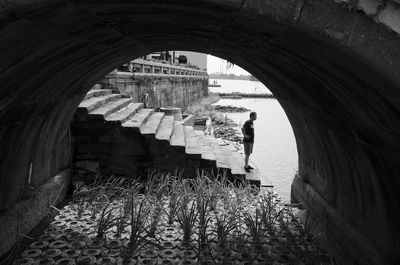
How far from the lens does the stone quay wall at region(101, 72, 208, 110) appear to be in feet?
36.1

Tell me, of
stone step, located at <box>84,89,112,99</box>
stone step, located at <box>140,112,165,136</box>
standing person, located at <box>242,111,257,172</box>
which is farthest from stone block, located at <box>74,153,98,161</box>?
standing person, located at <box>242,111,257,172</box>

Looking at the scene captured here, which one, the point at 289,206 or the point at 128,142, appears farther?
the point at 128,142

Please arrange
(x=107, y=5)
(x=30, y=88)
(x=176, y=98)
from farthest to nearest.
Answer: (x=176, y=98) → (x=30, y=88) → (x=107, y=5)

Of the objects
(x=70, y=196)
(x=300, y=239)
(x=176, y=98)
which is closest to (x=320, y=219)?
(x=300, y=239)

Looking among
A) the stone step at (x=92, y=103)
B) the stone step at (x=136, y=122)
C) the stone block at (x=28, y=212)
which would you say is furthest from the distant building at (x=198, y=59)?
the stone block at (x=28, y=212)

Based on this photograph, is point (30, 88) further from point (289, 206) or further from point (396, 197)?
point (289, 206)

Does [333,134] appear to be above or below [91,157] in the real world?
above

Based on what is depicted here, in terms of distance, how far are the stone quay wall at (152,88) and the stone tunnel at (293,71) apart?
17.9 ft

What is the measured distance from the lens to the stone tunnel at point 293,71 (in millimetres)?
2223

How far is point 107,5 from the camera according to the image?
2.58 m

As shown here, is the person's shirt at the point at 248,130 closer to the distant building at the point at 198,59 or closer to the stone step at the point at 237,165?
the stone step at the point at 237,165

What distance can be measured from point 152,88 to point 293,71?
12.1m

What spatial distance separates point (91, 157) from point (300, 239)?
4.17 m

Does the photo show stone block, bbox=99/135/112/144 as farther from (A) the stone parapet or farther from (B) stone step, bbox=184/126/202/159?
(A) the stone parapet
